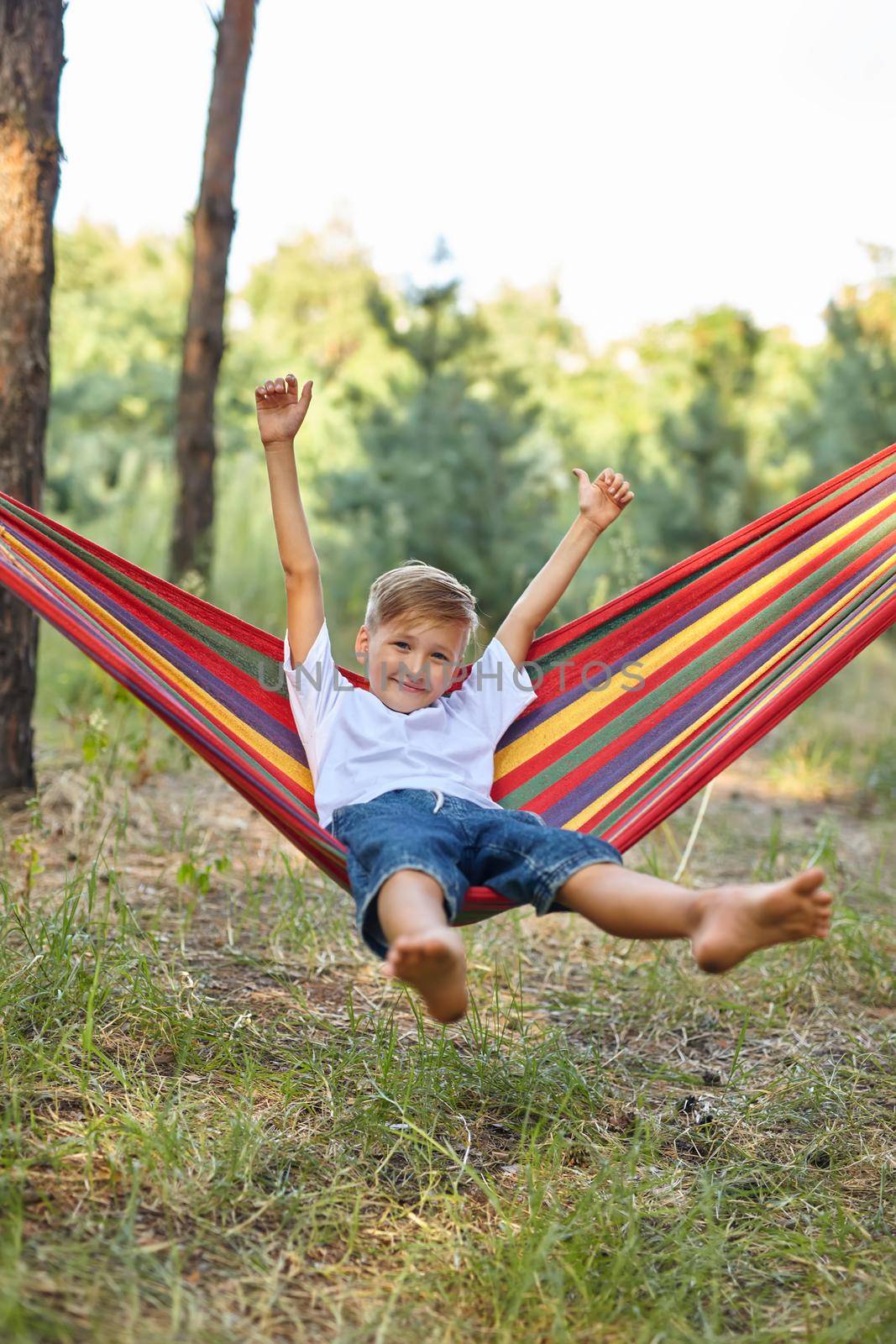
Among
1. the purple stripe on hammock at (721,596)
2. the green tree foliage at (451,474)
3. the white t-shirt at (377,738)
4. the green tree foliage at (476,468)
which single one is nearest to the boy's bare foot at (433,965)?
the white t-shirt at (377,738)

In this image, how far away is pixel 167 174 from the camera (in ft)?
54.7

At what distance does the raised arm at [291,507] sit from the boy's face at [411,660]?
0.38 ft

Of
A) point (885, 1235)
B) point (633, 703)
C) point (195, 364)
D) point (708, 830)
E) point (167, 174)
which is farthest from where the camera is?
point (167, 174)

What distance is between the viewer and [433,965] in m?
1.30

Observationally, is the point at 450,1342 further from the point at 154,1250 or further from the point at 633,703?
the point at 633,703

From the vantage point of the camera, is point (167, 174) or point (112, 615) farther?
point (167, 174)

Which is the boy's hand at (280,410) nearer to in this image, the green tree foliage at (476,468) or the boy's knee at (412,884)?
the boy's knee at (412,884)

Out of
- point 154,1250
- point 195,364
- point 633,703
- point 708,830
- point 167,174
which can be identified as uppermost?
point 167,174

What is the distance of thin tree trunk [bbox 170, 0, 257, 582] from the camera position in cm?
425

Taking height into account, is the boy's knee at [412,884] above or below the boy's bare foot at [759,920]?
below

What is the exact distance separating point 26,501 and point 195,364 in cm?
210

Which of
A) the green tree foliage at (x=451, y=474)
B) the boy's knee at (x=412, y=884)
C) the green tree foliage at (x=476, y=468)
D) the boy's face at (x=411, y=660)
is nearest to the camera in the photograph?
the boy's knee at (x=412, y=884)

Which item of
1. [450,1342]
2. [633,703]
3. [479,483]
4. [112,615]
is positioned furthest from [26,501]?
[479,483]

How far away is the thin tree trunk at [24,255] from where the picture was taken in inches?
94.8
